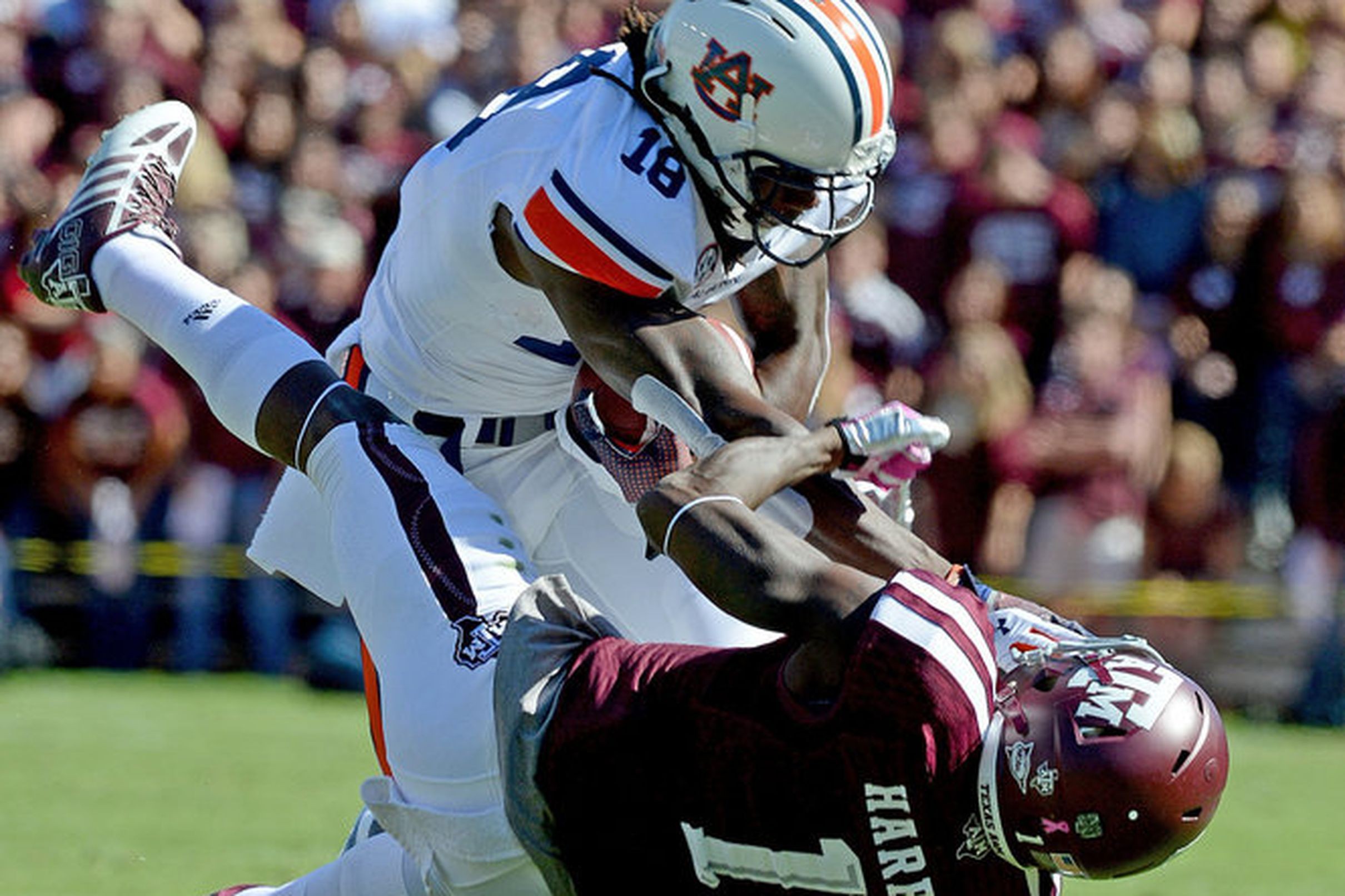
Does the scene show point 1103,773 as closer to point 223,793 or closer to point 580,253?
point 580,253

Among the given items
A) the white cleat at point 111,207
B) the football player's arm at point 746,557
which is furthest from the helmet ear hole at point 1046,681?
the white cleat at point 111,207

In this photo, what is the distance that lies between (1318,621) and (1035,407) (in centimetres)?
141

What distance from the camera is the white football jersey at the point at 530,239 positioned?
3.88 metres

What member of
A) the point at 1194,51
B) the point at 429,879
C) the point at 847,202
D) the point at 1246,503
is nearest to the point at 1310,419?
the point at 1246,503

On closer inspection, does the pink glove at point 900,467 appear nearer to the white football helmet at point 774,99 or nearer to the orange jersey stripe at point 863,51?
the white football helmet at point 774,99

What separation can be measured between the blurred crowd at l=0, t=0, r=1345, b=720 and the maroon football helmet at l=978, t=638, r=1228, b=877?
5.24 m

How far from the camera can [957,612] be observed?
3043 mm

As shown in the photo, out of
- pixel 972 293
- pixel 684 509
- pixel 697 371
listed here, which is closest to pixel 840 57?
pixel 697 371

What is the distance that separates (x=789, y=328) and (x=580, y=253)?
0.77 meters

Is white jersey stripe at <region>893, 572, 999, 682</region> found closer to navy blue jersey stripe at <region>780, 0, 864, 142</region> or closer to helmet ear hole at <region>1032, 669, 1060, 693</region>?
helmet ear hole at <region>1032, 669, 1060, 693</region>

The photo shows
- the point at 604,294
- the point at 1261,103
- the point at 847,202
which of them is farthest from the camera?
A: the point at 1261,103

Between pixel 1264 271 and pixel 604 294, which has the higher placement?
pixel 604 294

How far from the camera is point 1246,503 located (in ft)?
28.8

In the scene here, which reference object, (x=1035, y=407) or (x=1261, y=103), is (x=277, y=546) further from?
(x=1261, y=103)
